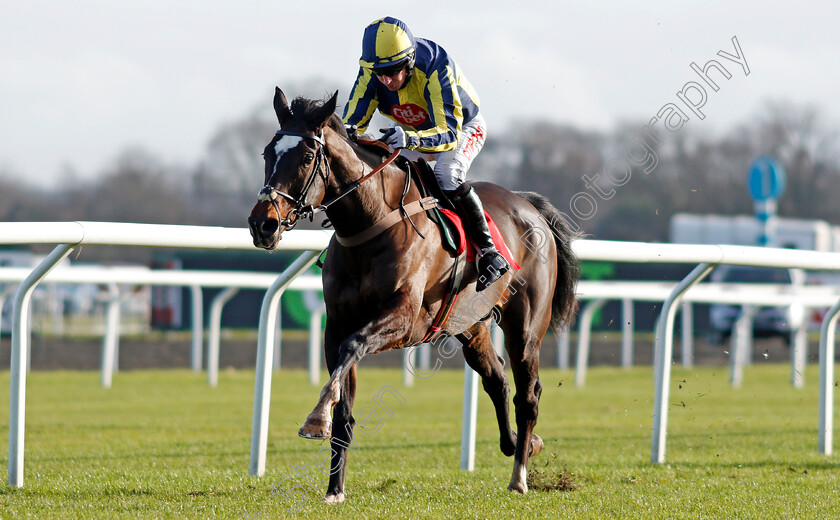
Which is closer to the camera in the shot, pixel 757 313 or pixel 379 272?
pixel 379 272

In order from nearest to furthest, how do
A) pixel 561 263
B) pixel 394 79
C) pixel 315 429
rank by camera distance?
1. pixel 315 429
2. pixel 394 79
3. pixel 561 263

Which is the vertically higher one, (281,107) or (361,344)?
(281,107)

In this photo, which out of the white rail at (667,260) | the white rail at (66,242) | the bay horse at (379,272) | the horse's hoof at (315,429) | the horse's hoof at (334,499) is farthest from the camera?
the white rail at (667,260)

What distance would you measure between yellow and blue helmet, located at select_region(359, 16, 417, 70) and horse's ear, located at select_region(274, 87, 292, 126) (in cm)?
56

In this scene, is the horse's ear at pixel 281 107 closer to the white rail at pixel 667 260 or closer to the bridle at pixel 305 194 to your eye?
the bridle at pixel 305 194

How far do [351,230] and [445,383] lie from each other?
28.1 feet

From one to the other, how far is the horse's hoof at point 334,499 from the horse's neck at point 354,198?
1.07m

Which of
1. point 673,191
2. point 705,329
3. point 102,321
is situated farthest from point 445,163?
point 673,191

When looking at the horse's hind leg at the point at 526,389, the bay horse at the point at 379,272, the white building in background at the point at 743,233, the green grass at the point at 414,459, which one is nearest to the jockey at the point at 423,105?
the bay horse at the point at 379,272

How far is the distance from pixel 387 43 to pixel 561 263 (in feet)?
5.93

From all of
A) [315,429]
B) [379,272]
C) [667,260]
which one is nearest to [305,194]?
[379,272]

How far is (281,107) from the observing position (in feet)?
12.3

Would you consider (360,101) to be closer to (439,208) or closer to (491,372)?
(439,208)

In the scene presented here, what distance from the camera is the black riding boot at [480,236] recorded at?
4.43 m
